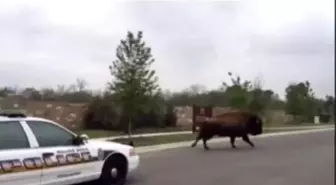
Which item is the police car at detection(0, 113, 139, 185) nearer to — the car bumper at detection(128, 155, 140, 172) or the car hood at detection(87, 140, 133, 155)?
the car hood at detection(87, 140, 133, 155)

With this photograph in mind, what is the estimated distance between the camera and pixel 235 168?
605 inches

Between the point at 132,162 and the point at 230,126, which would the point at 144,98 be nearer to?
the point at 230,126

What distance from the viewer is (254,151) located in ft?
Result: 70.9

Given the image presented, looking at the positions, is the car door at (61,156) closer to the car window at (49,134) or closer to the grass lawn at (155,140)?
the car window at (49,134)

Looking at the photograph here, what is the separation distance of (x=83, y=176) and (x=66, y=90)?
36.8 metres

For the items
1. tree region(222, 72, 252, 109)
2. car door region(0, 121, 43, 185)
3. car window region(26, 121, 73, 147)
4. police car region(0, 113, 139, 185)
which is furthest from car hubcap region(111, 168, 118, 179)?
tree region(222, 72, 252, 109)

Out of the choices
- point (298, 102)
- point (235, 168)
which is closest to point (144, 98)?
point (235, 168)

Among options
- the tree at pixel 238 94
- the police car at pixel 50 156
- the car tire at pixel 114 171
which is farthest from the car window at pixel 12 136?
the tree at pixel 238 94

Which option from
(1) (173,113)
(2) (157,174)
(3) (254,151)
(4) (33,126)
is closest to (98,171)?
(4) (33,126)

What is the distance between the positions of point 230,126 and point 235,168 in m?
8.09

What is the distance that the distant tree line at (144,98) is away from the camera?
25688 mm

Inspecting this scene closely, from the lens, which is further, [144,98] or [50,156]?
[144,98]

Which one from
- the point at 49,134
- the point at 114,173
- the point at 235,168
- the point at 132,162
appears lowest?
the point at 235,168

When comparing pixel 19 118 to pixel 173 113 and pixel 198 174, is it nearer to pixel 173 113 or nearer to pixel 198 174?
pixel 198 174
